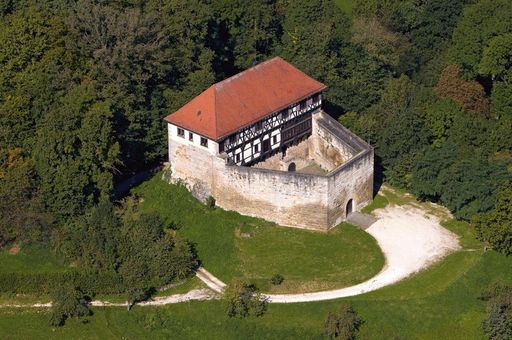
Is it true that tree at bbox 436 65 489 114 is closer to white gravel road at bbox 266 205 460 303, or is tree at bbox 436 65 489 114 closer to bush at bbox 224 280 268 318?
white gravel road at bbox 266 205 460 303

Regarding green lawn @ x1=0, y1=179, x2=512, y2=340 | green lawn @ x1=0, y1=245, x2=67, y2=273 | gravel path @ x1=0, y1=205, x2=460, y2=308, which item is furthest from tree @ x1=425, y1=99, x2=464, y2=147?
green lawn @ x1=0, y1=245, x2=67, y2=273

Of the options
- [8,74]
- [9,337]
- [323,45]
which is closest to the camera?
[9,337]

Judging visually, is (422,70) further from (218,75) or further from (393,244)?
(393,244)

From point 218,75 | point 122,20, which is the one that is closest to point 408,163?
point 218,75

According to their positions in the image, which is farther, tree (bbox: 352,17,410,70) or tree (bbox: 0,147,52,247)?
tree (bbox: 352,17,410,70)

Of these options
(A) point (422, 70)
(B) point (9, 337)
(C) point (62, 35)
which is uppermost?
(C) point (62, 35)

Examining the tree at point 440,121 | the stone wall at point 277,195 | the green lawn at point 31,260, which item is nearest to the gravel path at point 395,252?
the green lawn at point 31,260

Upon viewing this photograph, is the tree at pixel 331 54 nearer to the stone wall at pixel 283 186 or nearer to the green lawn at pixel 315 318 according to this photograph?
the stone wall at pixel 283 186
